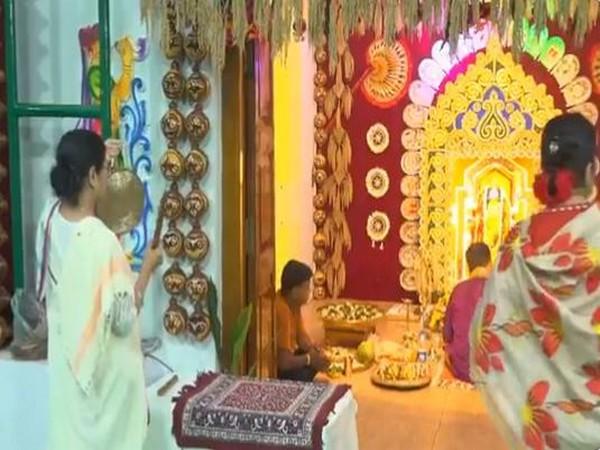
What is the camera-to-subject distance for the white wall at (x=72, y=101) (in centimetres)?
→ 319

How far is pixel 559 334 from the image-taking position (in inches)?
93.6

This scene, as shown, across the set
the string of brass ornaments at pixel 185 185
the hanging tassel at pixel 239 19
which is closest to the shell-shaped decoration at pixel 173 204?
the string of brass ornaments at pixel 185 185

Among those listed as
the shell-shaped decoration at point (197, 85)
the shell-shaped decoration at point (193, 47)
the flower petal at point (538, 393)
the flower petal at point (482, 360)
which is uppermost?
the shell-shaped decoration at point (193, 47)

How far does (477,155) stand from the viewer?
526 centimetres

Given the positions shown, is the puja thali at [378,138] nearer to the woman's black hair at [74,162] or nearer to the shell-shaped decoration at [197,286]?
the shell-shaped decoration at [197,286]

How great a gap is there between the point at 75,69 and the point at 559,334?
208cm

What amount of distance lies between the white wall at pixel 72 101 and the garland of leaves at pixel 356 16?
0.70ft

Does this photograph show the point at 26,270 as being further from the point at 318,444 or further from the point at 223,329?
the point at 318,444

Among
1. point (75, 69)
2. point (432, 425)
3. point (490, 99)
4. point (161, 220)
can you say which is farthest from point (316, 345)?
point (490, 99)

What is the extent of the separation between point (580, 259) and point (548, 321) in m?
0.20

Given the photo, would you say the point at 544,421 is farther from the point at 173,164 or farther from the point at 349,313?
the point at 349,313

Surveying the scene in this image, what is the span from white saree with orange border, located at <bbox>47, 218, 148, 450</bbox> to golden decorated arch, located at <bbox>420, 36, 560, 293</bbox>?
10.4 ft

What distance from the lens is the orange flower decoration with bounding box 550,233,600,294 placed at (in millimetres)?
2316

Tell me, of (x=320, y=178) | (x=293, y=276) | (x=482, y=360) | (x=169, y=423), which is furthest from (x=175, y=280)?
(x=320, y=178)
